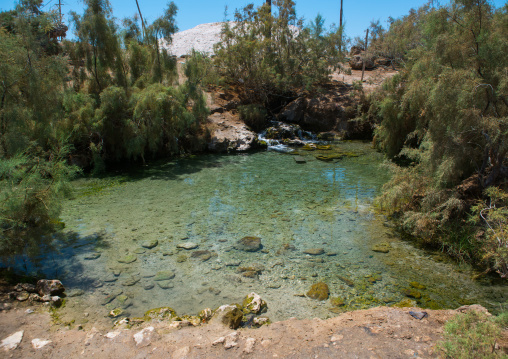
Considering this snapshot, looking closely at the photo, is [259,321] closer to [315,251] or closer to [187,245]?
[315,251]

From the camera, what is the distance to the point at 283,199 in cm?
1060

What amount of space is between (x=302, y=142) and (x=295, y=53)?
725 centimetres

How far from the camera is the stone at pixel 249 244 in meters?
7.37

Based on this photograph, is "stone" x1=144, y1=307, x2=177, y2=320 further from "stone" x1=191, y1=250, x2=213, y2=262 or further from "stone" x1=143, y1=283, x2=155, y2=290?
"stone" x1=191, y1=250, x2=213, y2=262

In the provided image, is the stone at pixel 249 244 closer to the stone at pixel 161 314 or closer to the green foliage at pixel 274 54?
the stone at pixel 161 314

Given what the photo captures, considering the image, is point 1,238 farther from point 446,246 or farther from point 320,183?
point 320,183

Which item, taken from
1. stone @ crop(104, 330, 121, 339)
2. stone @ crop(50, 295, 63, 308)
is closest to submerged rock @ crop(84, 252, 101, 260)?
stone @ crop(50, 295, 63, 308)

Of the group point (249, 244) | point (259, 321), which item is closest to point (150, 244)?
point (249, 244)

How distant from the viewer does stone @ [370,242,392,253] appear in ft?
23.5

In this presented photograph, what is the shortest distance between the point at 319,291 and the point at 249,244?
2.25 meters

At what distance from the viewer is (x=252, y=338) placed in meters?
4.15

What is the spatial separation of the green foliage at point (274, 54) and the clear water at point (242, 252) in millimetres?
11420

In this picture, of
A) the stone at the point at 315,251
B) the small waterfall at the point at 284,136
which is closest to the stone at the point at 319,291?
the stone at the point at 315,251

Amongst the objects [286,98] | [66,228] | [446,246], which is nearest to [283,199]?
[446,246]
